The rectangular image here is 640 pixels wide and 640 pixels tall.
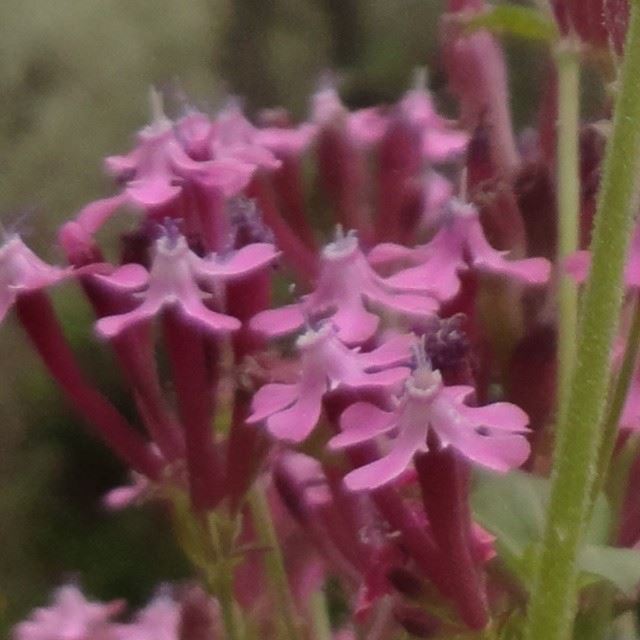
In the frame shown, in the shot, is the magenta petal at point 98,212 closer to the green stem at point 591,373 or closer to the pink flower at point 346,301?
the pink flower at point 346,301

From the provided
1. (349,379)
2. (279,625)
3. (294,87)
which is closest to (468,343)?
(349,379)

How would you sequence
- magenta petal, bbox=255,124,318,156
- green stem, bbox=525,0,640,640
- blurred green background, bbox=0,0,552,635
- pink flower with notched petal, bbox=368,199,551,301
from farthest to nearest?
blurred green background, bbox=0,0,552,635, magenta petal, bbox=255,124,318,156, pink flower with notched petal, bbox=368,199,551,301, green stem, bbox=525,0,640,640

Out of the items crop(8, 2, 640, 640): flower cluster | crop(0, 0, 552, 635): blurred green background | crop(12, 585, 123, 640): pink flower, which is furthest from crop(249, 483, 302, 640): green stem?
A: crop(0, 0, 552, 635): blurred green background

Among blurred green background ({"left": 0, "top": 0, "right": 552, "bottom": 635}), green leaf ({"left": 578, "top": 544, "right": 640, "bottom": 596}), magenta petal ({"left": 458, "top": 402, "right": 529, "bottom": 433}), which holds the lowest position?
blurred green background ({"left": 0, "top": 0, "right": 552, "bottom": 635})

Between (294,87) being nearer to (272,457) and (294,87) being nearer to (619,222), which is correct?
(272,457)

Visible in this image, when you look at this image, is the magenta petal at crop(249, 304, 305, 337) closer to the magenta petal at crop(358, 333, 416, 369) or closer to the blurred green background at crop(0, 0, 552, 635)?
the magenta petal at crop(358, 333, 416, 369)

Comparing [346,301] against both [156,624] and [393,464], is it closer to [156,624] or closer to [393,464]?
[393,464]
